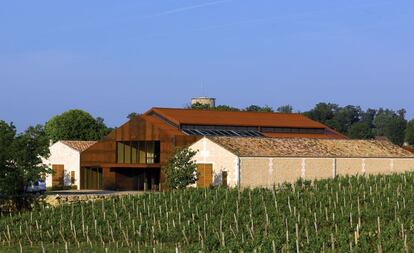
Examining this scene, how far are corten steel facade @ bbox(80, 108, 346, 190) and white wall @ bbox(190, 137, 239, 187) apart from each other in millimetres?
1821

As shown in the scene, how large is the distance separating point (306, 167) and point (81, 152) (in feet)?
62.5

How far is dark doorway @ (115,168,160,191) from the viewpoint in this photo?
213 feet

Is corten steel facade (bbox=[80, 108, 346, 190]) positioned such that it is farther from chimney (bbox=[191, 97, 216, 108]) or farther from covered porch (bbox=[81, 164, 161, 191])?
chimney (bbox=[191, 97, 216, 108])

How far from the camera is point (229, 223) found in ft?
106

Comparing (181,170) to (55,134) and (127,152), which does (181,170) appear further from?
(55,134)

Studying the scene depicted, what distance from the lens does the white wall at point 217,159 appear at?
182 feet

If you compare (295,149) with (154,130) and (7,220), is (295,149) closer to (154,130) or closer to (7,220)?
(154,130)

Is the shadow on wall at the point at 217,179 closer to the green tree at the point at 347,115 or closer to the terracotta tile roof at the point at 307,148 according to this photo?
the terracotta tile roof at the point at 307,148

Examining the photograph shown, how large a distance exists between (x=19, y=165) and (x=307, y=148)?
84.4 feet

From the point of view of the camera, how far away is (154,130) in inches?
2441

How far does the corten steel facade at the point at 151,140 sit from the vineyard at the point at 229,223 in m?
19.8

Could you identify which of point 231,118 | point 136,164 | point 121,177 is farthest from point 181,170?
point 231,118


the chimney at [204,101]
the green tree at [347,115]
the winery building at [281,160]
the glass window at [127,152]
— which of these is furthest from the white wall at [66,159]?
the green tree at [347,115]

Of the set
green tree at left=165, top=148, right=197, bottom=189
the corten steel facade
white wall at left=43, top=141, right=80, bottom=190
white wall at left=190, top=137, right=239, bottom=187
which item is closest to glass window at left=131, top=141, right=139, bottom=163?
the corten steel facade
